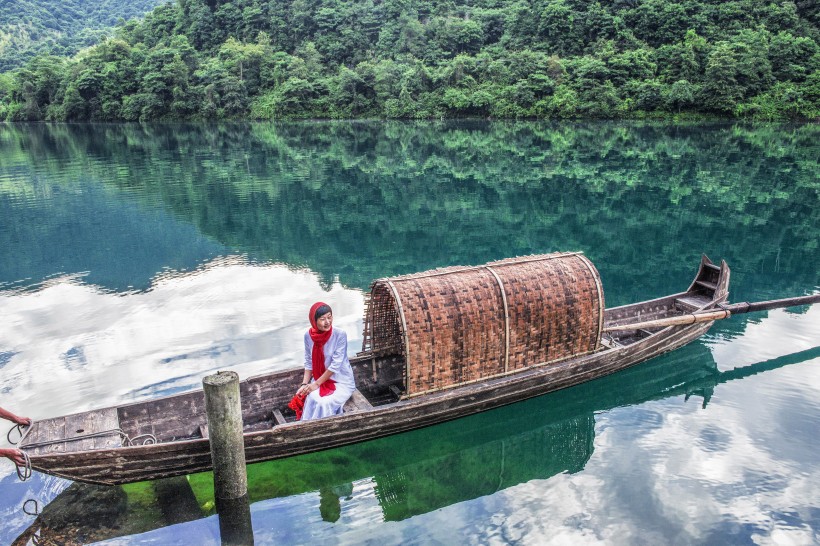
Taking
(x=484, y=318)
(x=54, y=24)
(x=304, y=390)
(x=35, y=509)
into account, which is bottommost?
(x=35, y=509)

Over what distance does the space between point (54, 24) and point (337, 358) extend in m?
145

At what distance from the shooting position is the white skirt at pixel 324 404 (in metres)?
6.73

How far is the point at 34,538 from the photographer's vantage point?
5723mm

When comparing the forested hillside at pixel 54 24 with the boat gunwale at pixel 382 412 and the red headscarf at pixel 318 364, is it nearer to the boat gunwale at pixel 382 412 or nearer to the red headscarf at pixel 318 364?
the red headscarf at pixel 318 364

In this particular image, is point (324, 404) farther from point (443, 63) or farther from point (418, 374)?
point (443, 63)

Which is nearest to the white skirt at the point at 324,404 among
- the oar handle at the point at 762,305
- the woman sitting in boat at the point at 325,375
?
the woman sitting in boat at the point at 325,375

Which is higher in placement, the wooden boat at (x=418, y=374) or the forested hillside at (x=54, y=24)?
the forested hillside at (x=54, y=24)

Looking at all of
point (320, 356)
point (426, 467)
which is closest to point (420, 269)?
point (426, 467)

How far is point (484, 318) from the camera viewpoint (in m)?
7.46

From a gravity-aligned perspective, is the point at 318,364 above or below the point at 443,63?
below

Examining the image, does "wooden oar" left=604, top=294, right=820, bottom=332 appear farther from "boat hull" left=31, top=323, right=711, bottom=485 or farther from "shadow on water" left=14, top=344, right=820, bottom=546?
"shadow on water" left=14, top=344, right=820, bottom=546

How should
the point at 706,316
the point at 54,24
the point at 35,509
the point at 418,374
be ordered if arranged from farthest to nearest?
the point at 54,24, the point at 706,316, the point at 418,374, the point at 35,509

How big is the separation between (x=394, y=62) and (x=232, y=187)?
38.6 m

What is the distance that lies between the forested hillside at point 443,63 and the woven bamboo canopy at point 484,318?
42279 mm
